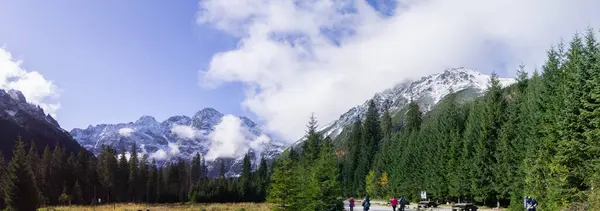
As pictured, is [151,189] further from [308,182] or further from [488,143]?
[308,182]

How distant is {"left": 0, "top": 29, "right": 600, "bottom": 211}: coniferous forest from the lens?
2842 cm

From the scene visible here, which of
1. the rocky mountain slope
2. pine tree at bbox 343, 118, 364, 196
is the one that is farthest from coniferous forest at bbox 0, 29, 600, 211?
the rocky mountain slope

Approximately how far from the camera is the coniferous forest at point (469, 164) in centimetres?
2842

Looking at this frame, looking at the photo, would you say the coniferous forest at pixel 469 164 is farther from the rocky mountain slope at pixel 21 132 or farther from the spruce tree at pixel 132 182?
the rocky mountain slope at pixel 21 132

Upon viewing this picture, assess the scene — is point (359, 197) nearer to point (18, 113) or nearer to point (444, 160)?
point (444, 160)

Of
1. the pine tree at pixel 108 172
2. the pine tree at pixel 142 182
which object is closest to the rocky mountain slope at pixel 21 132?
the pine tree at pixel 142 182

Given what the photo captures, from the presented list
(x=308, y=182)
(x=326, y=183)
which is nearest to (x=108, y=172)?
(x=326, y=183)

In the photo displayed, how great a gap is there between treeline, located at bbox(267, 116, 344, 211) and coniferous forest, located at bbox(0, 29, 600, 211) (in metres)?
0.08

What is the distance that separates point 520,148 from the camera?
41.6 meters

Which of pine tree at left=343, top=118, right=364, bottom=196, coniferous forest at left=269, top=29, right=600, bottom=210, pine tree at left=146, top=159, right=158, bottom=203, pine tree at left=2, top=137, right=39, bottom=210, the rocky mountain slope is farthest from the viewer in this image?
the rocky mountain slope

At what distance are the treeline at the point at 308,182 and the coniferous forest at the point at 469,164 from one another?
8 cm

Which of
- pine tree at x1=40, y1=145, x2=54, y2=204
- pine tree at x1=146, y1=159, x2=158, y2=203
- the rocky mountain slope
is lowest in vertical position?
pine tree at x1=146, y1=159, x2=158, y2=203

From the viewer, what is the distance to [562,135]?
31266 millimetres

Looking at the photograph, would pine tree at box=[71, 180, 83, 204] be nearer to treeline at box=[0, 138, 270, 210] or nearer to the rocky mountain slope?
treeline at box=[0, 138, 270, 210]
